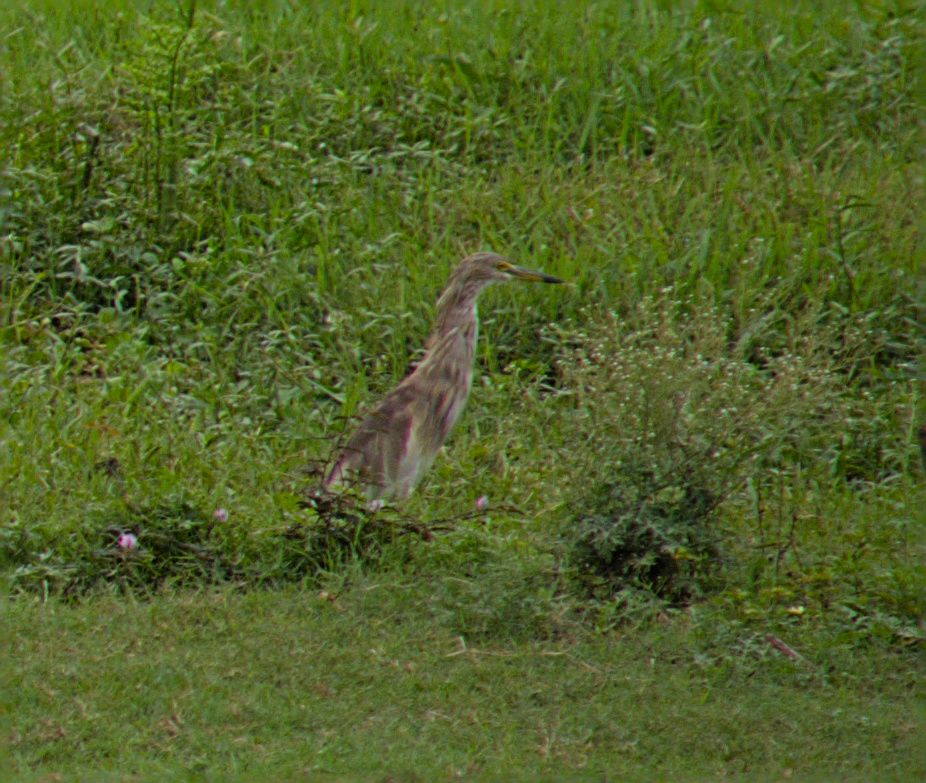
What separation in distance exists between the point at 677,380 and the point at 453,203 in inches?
111

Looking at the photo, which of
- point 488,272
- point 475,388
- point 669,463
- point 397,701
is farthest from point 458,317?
point 397,701

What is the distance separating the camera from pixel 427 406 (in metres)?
6.12

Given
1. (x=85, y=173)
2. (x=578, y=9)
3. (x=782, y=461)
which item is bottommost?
(x=782, y=461)

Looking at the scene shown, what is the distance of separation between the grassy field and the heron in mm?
191

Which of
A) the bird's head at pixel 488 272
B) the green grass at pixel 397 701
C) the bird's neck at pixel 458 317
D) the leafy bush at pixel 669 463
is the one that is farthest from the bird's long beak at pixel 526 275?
the green grass at pixel 397 701

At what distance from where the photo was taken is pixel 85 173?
7758 millimetres

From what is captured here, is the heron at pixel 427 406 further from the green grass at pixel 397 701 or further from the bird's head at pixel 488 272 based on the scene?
the green grass at pixel 397 701

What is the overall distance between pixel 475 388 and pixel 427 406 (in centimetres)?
80

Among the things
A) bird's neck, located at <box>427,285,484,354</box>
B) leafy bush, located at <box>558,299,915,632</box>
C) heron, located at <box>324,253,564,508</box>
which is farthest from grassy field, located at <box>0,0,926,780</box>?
bird's neck, located at <box>427,285,484,354</box>

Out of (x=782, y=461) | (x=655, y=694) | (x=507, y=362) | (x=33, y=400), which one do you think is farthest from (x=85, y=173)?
(x=655, y=694)

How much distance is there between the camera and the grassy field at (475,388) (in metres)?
Answer: 4.42

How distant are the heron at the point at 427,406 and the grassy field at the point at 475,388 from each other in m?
0.19

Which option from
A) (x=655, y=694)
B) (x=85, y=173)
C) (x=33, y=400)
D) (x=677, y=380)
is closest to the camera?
(x=655, y=694)

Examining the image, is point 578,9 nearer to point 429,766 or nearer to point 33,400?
point 33,400
